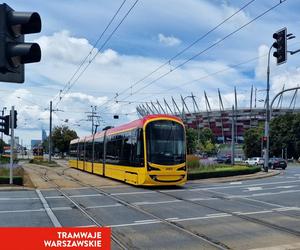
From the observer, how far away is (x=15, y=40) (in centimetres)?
550

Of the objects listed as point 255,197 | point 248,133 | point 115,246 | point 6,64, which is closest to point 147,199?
point 255,197

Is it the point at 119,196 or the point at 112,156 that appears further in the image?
the point at 112,156

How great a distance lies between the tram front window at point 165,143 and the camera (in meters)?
25.0

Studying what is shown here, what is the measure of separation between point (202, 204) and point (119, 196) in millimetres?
4562

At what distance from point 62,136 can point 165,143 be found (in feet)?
280

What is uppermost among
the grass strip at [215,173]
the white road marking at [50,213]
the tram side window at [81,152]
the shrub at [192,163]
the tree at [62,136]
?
the tree at [62,136]

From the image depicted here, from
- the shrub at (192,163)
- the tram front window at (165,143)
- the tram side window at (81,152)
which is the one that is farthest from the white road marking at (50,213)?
the tram side window at (81,152)

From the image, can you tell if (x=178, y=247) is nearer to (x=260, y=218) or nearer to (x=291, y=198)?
(x=260, y=218)

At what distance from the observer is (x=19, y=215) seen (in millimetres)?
15477

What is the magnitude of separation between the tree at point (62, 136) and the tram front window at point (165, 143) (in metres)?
83.5

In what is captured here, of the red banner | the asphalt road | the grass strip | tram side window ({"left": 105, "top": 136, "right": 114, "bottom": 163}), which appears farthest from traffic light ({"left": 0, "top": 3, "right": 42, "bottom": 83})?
the grass strip

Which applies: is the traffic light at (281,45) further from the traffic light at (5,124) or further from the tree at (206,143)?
the tree at (206,143)

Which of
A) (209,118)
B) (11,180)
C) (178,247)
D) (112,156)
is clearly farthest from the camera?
(209,118)

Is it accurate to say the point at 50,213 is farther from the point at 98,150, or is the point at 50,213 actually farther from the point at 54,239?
the point at 98,150
